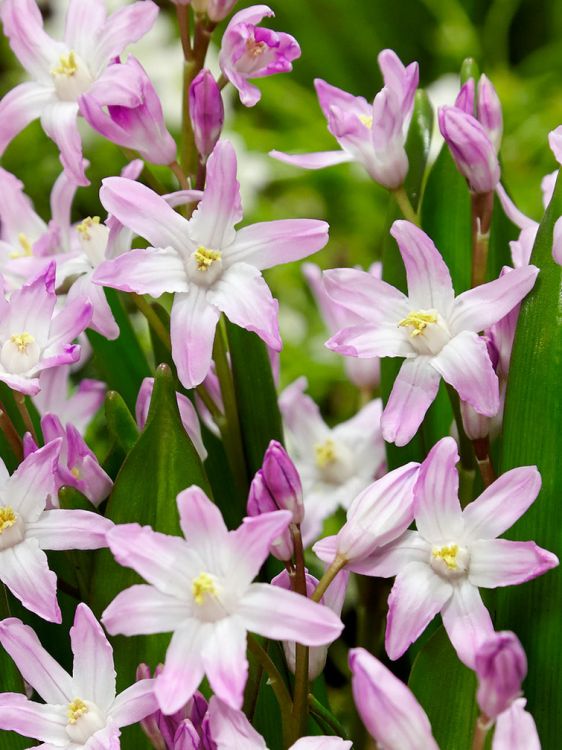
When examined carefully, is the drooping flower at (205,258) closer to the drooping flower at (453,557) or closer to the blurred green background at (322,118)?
the drooping flower at (453,557)

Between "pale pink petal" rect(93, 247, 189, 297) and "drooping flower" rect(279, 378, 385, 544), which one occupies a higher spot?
"pale pink petal" rect(93, 247, 189, 297)

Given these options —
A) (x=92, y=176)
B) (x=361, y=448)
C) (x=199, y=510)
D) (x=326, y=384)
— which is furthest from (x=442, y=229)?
(x=92, y=176)

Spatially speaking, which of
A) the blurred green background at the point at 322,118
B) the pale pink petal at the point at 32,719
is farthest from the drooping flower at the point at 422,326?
the blurred green background at the point at 322,118

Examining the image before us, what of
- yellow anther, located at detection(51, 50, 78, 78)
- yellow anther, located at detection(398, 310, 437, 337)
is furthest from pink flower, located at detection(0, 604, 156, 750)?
Answer: yellow anther, located at detection(51, 50, 78, 78)

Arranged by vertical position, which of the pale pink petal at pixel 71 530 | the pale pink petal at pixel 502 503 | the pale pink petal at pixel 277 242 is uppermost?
the pale pink petal at pixel 277 242

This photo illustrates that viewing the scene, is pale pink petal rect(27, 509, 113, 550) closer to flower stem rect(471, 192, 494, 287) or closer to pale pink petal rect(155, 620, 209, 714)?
pale pink petal rect(155, 620, 209, 714)

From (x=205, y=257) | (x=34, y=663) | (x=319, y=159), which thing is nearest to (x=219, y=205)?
(x=205, y=257)
